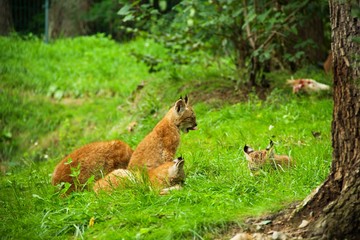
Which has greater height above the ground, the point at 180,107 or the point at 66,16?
the point at 66,16

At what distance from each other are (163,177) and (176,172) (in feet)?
0.49

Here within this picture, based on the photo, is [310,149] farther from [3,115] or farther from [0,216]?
[3,115]

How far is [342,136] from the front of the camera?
220 inches

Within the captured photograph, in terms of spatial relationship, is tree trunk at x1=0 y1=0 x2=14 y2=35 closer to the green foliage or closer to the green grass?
the green grass

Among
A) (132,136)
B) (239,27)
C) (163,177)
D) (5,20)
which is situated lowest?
(132,136)

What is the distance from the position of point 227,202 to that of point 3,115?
8.66m

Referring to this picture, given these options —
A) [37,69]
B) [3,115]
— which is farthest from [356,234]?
[37,69]

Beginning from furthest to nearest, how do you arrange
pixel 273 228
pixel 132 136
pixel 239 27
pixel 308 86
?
pixel 239 27, pixel 308 86, pixel 132 136, pixel 273 228

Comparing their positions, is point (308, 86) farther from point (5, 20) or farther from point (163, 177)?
point (5, 20)

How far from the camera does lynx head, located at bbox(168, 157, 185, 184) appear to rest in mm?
6598

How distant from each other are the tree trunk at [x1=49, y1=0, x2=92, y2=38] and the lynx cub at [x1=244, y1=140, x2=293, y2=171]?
12.4 m

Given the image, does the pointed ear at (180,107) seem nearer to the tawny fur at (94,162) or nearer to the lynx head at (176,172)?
the tawny fur at (94,162)

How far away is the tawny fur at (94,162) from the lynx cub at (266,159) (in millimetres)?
1536

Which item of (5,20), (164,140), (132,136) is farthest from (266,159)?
(5,20)
